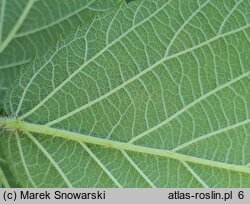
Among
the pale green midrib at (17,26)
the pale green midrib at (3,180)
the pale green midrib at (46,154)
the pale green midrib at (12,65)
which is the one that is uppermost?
the pale green midrib at (17,26)

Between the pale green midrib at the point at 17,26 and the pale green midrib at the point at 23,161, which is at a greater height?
the pale green midrib at the point at 17,26

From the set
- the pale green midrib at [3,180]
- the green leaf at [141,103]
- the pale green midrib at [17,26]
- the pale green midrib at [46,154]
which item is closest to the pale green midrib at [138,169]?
the green leaf at [141,103]

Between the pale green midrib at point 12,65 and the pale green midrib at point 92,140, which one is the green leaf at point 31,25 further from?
the pale green midrib at point 92,140

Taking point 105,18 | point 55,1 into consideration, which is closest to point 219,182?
point 105,18

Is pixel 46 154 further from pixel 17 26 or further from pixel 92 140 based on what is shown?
pixel 17 26
